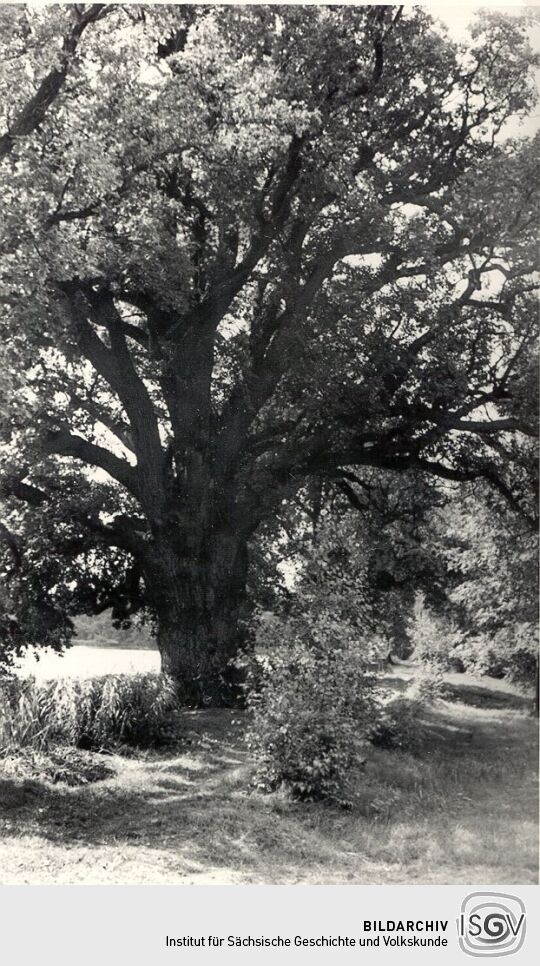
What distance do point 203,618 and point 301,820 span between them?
534cm

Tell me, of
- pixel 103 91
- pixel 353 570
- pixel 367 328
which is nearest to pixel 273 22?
pixel 103 91

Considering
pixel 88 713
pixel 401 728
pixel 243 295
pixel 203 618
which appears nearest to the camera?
pixel 401 728

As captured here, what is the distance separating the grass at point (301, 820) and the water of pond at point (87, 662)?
1655mm

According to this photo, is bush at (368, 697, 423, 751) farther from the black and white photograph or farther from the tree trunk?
the tree trunk

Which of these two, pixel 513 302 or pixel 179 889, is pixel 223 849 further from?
pixel 513 302

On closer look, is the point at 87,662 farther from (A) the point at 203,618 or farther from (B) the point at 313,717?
(B) the point at 313,717

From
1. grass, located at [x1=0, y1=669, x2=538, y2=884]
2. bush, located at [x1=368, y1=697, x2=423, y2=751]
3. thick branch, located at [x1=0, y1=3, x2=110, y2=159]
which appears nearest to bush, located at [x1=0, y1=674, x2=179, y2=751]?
grass, located at [x1=0, y1=669, x2=538, y2=884]

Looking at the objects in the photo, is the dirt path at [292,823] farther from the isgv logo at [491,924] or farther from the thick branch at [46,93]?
the thick branch at [46,93]

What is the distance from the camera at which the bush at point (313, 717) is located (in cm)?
759

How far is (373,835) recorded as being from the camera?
22.6 ft

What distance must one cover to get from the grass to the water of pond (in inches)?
65.1

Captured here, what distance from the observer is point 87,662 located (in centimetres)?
1153

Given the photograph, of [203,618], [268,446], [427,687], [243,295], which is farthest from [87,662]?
[243,295]

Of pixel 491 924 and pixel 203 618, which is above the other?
pixel 203 618
